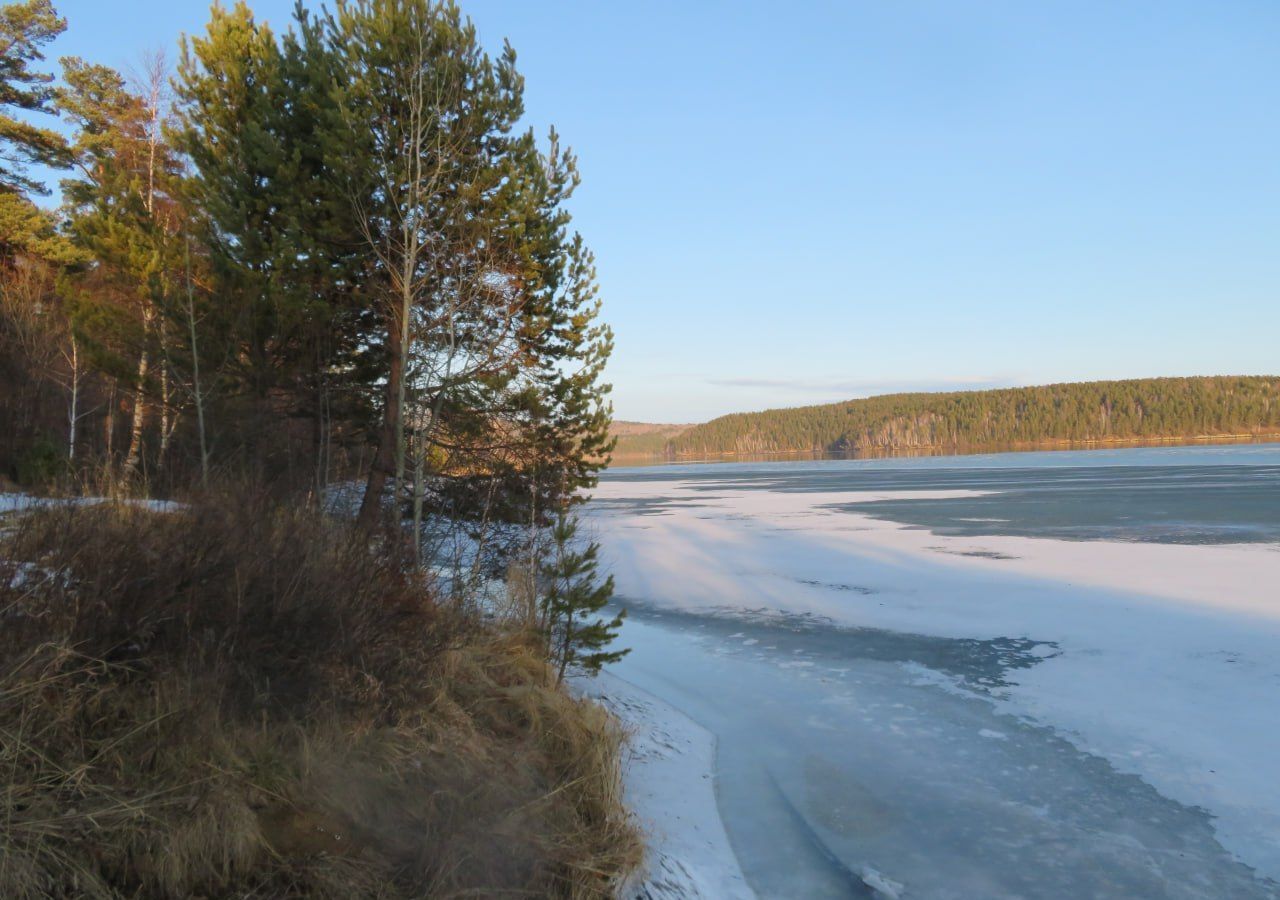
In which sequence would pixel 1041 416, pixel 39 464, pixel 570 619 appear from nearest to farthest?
pixel 570 619
pixel 39 464
pixel 1041 416

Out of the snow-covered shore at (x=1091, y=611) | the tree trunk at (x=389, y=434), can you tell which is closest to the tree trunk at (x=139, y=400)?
the tree trunk at (x=389, y=434)

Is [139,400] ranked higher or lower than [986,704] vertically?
higher

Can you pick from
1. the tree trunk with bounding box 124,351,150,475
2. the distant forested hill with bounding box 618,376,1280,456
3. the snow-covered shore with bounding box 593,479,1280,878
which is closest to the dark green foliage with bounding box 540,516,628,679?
the snow-covered shore with bounding box 593,479,1280,878

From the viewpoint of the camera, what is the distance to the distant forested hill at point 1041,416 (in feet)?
437

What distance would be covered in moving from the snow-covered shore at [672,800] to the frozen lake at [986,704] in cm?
17

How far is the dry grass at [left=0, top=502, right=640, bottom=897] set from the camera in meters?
3.15

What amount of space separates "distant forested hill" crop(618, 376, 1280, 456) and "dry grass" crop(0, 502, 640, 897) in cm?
14814

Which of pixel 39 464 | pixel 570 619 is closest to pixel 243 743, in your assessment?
pixel 570 619

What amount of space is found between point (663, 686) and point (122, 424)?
19.6 m

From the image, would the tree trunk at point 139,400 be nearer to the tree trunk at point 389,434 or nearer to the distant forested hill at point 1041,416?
the tree trunk at point 389,434

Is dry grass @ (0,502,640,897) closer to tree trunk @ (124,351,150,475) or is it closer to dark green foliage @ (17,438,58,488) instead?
tree trunk @ (124,351,150,475)

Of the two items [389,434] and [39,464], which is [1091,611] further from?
[39,464]

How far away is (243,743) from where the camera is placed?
3854 mm

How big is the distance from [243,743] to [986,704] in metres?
6.72
